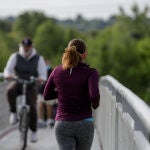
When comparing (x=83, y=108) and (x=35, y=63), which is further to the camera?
(x=35, y=63)

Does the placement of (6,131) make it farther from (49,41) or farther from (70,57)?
(49,41)

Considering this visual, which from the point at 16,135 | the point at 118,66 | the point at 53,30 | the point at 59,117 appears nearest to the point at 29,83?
the point at 16,135

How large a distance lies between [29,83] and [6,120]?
4404 millimetres

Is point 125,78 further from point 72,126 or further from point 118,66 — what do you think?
point 72,126

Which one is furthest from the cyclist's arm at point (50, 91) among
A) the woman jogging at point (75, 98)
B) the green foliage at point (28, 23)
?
the green foliage at point (28, 23)

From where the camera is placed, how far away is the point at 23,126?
12.5m

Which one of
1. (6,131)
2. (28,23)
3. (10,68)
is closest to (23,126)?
(10,68)

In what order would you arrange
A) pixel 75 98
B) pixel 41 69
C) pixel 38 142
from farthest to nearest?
pixel 38 142 < pixel 41 69 < pixel 75 98

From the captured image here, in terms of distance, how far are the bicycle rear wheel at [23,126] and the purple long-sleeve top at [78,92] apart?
204 inches

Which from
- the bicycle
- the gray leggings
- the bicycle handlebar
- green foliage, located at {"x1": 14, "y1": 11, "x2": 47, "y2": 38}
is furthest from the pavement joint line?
green foliage, located at {"x1": 14, "y1": 11, "x2": 47, "y2": 38}

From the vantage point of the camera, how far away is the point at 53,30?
148875mm

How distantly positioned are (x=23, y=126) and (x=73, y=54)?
550 cm

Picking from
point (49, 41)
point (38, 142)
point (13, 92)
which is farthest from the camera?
point (49, 41)

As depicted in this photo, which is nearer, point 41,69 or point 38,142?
point 41,69
